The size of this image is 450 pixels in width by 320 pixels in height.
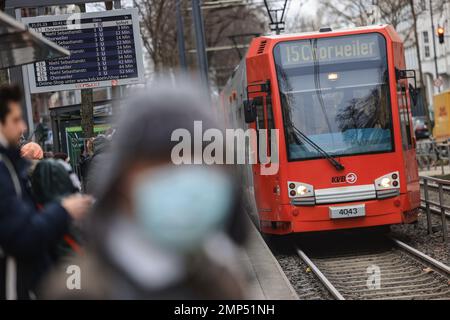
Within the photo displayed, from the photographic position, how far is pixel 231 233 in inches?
132

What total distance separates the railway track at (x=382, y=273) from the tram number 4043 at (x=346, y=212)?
24.4 inches

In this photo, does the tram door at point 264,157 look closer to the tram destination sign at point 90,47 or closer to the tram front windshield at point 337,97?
the tram front windshield at point 337,97

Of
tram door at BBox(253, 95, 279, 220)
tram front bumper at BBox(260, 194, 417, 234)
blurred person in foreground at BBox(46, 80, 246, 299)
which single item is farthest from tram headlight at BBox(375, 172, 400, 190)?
blurred person in foreground at BBox(46, 80, 246, 299)

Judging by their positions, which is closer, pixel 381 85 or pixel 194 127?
pixel 194 127

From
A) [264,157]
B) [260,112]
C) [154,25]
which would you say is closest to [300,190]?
[264,157]

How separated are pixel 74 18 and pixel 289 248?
511cm

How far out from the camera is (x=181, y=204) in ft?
10.5

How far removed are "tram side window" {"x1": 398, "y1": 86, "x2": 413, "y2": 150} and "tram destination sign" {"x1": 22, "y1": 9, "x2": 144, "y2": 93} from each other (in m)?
4.19

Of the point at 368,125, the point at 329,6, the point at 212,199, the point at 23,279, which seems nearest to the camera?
the point at 212,199

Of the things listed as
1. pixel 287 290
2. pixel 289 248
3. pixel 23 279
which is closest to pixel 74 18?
pixel 289 248

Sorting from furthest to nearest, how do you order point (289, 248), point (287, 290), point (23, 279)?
point (289, 248) → point (287, 290) → point (23, 279)

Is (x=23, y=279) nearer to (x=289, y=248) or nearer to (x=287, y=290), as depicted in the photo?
(x=287, y=290)

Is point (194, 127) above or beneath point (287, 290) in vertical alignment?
above

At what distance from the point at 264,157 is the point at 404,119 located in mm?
2158
